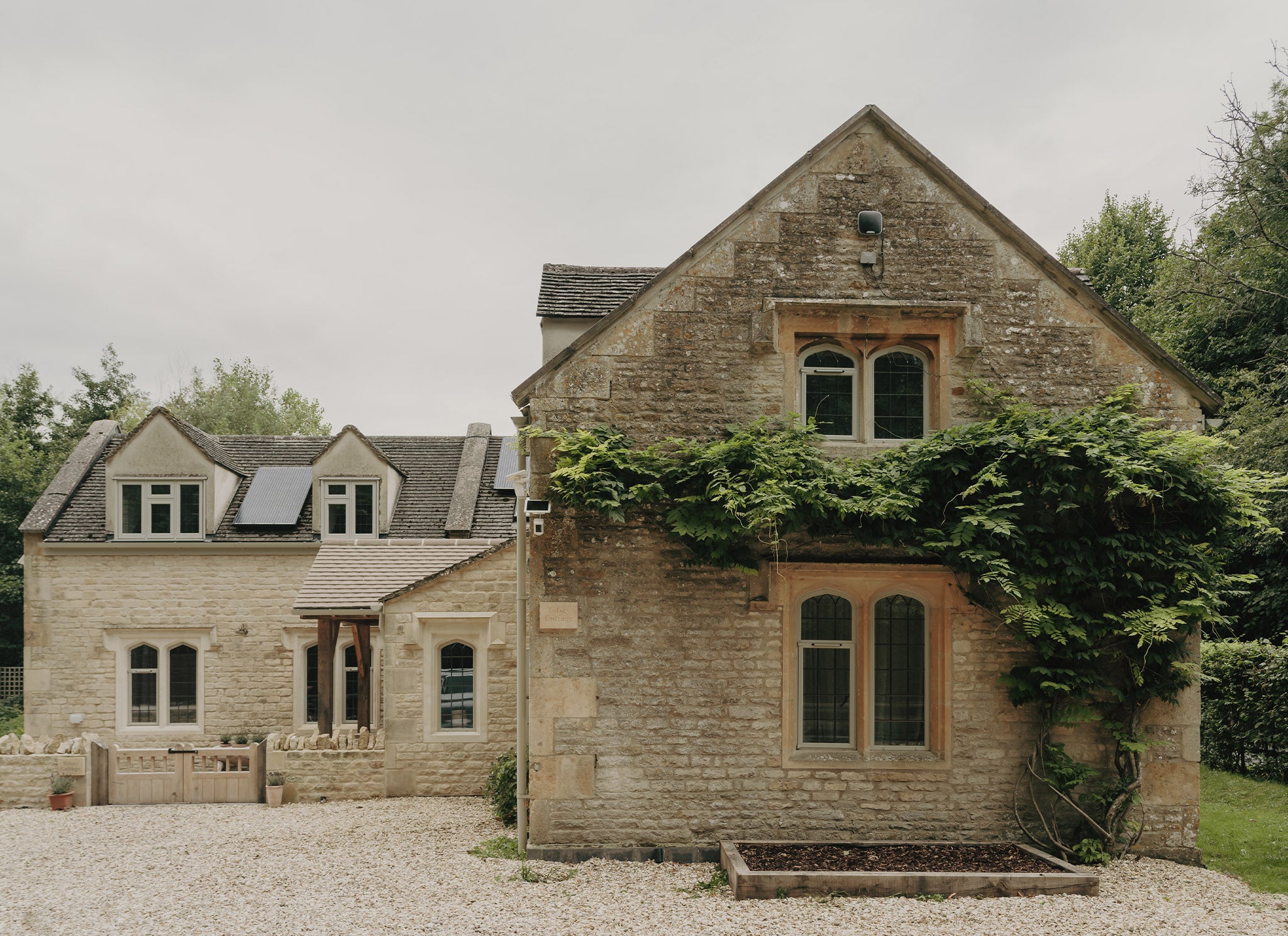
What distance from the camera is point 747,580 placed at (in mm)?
8945

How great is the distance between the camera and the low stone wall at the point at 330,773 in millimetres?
12234

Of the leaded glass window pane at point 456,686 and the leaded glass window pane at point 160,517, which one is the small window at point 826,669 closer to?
the leaded glass window pane at point 456,686

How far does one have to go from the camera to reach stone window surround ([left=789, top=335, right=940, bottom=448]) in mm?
9328

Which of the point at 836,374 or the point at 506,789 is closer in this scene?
the point at 836,374

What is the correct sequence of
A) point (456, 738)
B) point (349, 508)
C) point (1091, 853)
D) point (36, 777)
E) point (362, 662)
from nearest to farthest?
1. point (1091, 853)
2. point (36, 777)
3. point (456, 738)
4. point (362, 662)
5. point (349, 508)

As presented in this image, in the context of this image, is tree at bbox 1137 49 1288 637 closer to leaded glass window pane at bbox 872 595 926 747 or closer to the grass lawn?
the grass lawn

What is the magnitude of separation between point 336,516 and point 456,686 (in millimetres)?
6474

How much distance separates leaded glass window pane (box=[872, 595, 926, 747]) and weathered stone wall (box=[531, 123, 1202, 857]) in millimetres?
428

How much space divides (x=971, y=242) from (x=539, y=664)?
6933mm

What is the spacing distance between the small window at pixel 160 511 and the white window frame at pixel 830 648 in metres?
13.8

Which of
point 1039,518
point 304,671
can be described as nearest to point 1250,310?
point 1039,518

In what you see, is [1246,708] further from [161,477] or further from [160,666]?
[161,477]

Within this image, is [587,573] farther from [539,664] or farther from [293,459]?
[293,459]

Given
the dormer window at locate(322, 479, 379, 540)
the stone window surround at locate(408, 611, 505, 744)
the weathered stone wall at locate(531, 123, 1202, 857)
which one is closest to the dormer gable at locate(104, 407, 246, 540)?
the dormer window at locate(322, 479, 379, 540)
